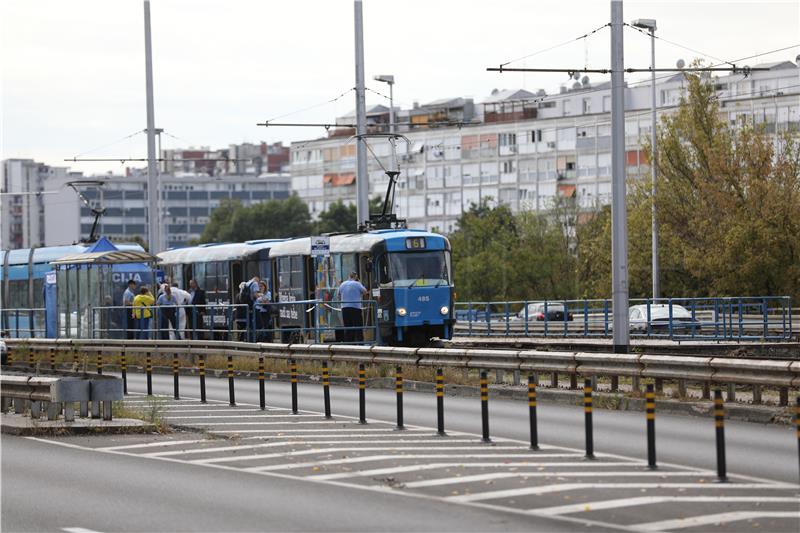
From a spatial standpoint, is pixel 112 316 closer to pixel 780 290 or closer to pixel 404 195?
pixel 780 290

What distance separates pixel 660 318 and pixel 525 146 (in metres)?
74.5

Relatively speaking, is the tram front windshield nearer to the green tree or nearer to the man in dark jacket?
the man in dark jacket

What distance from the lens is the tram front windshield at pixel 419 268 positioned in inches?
1538

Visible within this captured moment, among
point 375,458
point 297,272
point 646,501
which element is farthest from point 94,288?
point 646,501

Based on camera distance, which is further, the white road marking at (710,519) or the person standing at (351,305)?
the person standing at (351,305)

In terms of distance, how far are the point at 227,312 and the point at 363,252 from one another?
17.5 feet

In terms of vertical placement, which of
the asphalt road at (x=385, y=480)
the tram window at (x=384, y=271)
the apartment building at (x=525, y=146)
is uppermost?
the apartment building at (x=525, y=146)

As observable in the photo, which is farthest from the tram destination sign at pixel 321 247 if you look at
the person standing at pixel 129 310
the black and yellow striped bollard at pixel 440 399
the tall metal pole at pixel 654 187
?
the tall metal pole at pixel 654 187

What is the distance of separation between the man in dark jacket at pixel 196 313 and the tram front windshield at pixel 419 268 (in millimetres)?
5203

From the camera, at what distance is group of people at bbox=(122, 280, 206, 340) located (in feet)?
133

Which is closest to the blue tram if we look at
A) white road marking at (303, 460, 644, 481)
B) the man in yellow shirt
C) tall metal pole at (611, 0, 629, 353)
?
the man in yellow shirt

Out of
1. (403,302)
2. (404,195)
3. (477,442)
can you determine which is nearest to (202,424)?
(477,442)

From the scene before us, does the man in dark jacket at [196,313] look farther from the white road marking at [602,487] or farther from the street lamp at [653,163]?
the white road marking at [602,487]

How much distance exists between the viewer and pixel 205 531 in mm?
12031
